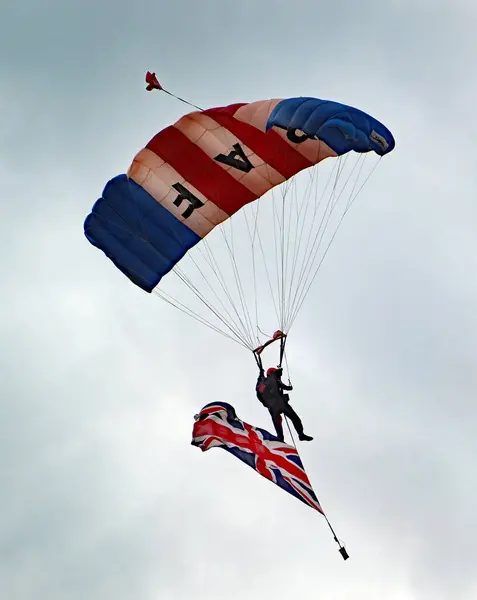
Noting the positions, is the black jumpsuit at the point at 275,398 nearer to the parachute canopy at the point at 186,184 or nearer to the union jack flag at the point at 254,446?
the union jack flag at the point at 254,446

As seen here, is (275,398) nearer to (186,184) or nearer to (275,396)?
(275,396)

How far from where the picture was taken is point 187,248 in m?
22.0

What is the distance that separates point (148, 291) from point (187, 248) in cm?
108

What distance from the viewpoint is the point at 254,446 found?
65.7 feet

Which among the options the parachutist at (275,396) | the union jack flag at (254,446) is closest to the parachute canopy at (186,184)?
the union jack flag at (254,446)

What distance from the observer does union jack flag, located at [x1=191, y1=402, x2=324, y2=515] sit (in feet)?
63.7

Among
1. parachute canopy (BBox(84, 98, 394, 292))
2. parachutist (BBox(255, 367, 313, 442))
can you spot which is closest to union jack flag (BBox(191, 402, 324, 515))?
parachutist (BBox(255, 367, 313, 442))

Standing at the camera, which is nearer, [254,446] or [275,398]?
Answer: [275,398]

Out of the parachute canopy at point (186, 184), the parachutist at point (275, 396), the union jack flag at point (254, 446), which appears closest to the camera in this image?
the union jack flag at point (254, 446)

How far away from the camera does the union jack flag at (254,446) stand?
63.7ft

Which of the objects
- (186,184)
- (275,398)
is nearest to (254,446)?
(275,398)

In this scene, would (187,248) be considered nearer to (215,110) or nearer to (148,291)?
(148,291)

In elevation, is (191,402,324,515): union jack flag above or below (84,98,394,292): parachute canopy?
below

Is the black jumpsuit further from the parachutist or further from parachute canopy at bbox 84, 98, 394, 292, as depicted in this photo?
parachute canopy at bbox 84, 98, 394, 292
